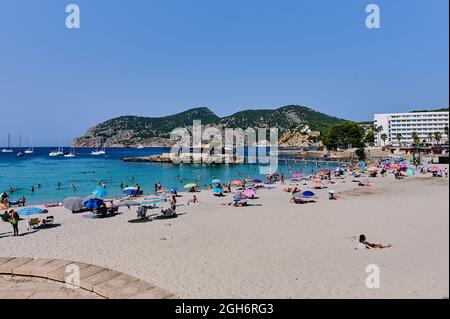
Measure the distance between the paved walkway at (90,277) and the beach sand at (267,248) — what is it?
4.84 ft

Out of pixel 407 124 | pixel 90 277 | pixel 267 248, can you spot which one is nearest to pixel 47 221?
pixel 90 277

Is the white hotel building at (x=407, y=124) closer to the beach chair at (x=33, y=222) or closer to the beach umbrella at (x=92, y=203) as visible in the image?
the beach umbrella at (x=92, y=203)

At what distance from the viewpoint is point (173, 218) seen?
69.0ft

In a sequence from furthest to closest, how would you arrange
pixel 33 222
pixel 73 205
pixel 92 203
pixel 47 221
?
pixel 73 205 < pixel 92 203 < pixel 47 221 < pixel 33 222

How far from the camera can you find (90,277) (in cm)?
861

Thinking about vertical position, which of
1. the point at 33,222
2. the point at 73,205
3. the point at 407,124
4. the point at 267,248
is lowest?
the point at 267,248

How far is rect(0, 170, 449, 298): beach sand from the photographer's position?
776 centimetres

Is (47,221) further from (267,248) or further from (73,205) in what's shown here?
(267,248)

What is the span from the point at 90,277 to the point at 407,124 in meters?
168

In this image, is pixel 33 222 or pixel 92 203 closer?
pixel 33 222

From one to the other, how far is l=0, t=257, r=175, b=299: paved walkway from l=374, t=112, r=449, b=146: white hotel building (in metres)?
161

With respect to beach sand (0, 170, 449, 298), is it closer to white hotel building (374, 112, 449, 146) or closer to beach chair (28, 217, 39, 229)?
beach chair (28, 217, 39, 229)

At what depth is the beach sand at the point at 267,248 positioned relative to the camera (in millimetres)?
7763
